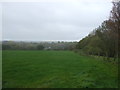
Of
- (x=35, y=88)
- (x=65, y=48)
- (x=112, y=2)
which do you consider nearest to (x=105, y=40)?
(x=112, y=2)

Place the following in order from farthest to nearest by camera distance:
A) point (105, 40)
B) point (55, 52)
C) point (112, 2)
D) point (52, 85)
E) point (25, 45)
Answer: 1. point (55, 52)
2. point (105, 40)
3. point (25, 45)
4. point (112, 2)
5. point (52, 85)

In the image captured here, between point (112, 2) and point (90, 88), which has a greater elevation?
point (112, 2)

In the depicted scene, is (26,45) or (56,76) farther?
(26,45)

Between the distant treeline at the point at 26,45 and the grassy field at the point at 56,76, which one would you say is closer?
the grassy field at the point at 56,76

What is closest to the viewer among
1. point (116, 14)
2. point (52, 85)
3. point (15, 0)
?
point (52, 85)

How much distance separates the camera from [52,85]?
18.2ft

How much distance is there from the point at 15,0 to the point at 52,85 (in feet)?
12.9

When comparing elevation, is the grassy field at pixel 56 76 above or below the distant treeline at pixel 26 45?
below

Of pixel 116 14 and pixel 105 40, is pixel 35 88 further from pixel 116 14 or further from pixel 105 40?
pixel 105 40

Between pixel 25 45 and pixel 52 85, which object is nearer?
pixel 52 85

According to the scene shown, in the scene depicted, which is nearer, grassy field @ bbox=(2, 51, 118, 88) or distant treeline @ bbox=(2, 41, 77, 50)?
grassy field @ bbox=(2, 51, 118, 88)

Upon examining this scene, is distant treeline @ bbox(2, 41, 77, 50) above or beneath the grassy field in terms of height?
above

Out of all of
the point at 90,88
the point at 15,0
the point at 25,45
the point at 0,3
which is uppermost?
the point at 15,0

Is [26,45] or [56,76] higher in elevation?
[26,45]
